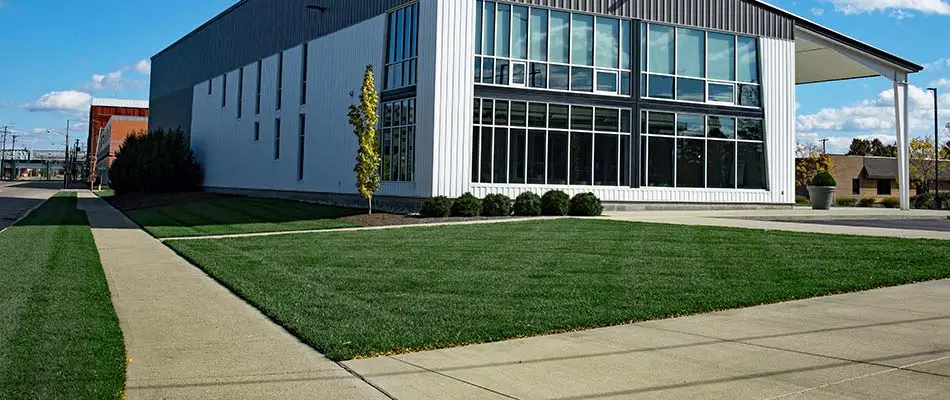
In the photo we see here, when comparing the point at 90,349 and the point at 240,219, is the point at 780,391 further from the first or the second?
the point at 240,219

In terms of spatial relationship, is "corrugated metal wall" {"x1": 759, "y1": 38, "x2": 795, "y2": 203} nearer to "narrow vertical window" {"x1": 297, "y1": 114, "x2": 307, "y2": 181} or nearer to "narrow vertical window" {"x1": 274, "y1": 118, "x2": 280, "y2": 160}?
"narrow vertical window" {"x1": 297, "y1": 114, "x2": 307, "y2": 181}

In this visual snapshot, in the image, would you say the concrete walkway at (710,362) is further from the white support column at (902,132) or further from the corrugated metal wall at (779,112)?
the white support column at (902,132)

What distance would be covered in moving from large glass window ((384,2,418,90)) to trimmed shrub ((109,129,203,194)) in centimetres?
2519

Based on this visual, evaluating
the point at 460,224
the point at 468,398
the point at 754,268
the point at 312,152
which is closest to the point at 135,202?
the point at 312,152

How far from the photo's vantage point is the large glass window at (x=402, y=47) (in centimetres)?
2605

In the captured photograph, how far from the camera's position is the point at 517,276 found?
37.1 ft

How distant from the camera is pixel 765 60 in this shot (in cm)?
3083

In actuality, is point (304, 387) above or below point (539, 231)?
below

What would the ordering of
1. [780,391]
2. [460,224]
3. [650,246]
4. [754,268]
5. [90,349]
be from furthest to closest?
[460,224], [650,246], [754,268], [90,349], [780,391]

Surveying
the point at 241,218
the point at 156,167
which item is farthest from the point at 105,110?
the point at 241,218

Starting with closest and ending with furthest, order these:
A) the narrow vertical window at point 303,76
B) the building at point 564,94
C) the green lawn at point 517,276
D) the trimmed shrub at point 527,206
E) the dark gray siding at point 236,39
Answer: the green lawn at point 517,276 < the trimmed shrub at point 527,206 < the building at point 564,94 < the dark gray siding at point 236,39 < the narrow vertical window at point 303,76

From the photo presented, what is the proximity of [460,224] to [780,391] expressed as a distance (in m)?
15.8

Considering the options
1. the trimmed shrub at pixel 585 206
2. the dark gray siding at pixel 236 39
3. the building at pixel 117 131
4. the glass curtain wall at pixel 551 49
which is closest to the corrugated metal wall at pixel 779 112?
the glass curtain wall at pixel 551 49

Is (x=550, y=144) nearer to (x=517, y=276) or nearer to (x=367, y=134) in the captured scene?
(x=367, y=134)
